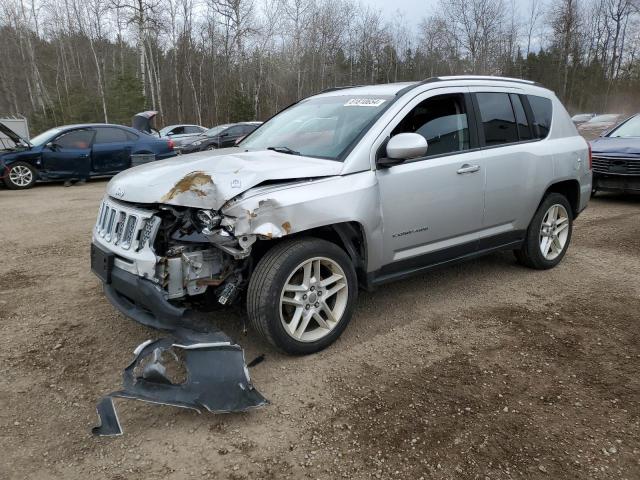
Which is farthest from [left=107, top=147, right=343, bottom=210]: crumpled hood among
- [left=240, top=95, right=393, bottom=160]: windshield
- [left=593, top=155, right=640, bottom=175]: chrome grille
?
[left=593, top=155, right=640, bottom=175]: chrome grille

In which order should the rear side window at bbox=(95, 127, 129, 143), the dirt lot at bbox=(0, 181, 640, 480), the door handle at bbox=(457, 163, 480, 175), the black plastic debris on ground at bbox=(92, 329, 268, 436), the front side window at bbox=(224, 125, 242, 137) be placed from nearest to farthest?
the dirt lot at bbox=(0, 181, 640, 480)
the black plastic debris on ground at bbox=(92, 329, 268, 436)
the door handle at bbox=(457, 163, 480, 175)
the rear side window at bbox=(95, 127, 129, 143)
the front side window at bbox=(224, 125, 242, 137)

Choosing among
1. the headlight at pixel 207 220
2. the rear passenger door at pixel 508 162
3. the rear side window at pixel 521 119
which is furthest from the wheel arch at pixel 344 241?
the rear side window at pixel 521 119

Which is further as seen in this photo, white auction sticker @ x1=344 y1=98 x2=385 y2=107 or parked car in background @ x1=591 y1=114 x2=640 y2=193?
parked car in background @ x1=591 y1=114 x2=640 y2=193

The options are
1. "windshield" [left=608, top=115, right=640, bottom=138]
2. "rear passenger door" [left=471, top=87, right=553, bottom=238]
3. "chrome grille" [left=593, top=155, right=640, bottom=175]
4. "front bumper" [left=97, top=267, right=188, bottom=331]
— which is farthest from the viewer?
"windshield" [left=608, top=115, right=640, bottom=138]

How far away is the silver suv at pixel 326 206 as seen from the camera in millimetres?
3062

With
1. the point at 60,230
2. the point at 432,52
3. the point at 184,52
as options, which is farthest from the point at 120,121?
the point at 432,52

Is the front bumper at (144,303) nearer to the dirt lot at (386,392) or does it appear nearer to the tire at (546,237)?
the dirt lot at (386,392)

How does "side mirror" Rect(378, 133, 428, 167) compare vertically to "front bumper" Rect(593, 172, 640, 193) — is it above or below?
above

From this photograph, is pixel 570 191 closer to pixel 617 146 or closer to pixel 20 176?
pixel 617 146

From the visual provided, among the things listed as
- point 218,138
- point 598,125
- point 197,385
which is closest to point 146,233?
point 197,385

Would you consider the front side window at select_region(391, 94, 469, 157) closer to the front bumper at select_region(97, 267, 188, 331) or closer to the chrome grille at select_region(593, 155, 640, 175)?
the front bumper at select_region(97, 267, 188, 331)

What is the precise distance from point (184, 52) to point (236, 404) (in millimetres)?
41303

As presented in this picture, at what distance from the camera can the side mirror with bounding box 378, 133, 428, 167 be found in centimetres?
345

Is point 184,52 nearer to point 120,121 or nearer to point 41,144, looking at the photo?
point 120,121
